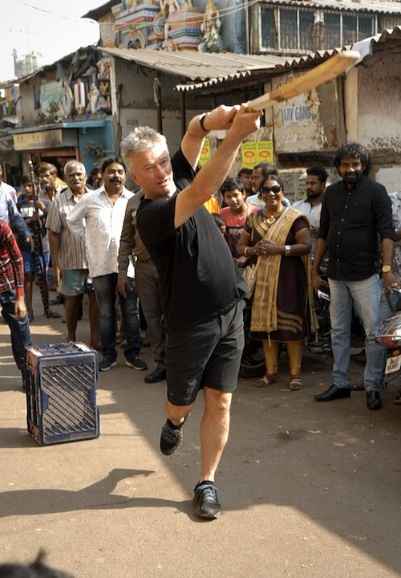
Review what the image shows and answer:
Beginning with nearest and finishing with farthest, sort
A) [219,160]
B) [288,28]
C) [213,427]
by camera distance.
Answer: [219,160], [213,427], [288,28]

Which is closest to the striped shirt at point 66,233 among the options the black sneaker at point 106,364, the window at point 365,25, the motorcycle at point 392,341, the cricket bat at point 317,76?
the black sneaker at point 106,364

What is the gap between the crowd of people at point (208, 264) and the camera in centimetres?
332

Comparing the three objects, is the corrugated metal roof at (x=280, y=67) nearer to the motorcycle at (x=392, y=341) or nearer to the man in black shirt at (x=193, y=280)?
the motorcycle at (x=392, y=341)

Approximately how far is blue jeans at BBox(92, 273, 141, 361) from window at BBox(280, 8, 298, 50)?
1459 cm

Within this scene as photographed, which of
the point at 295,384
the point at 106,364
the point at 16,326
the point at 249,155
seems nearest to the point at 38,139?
the point at 249,155

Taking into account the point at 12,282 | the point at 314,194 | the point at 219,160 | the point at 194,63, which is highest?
the point at 194,63

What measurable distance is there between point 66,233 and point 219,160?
14.7 feet

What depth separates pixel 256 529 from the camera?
3.44m

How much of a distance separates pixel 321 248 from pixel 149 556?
10.0ft

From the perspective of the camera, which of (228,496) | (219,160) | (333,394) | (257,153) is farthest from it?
(257,153)

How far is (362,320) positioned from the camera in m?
5.28

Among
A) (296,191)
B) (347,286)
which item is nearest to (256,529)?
(347,286)

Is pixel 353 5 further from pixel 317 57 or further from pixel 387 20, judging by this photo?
pixel 317 57

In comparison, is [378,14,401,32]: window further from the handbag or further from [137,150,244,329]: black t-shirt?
[137,150,244,329]: black t-shirt
